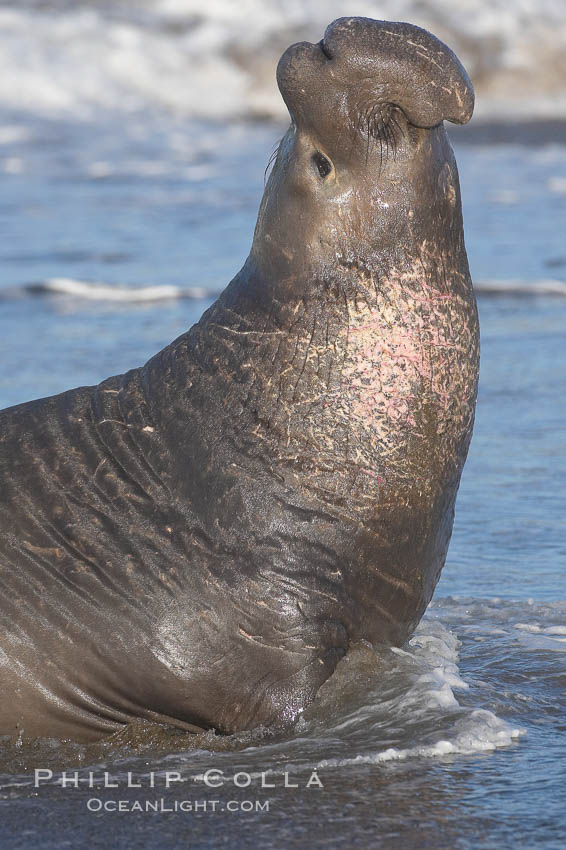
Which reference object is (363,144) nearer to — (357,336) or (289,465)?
(357,336)

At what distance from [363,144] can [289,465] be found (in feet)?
3.49

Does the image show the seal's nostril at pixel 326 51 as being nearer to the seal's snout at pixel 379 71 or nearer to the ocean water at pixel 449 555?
the seal's snout at pixel 379 71

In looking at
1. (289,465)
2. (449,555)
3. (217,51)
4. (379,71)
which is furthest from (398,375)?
(217,51)

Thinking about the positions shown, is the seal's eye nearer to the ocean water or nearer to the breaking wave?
the ocean water

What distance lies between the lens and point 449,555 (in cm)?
659

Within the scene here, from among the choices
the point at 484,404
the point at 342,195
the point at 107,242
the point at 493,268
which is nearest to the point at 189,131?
the point at 107,242

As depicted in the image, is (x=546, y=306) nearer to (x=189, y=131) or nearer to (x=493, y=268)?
(x=493, y=268)

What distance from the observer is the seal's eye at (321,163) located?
484 centimetres

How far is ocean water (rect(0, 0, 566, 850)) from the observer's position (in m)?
4.18

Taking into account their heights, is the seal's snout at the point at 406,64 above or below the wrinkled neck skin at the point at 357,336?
above

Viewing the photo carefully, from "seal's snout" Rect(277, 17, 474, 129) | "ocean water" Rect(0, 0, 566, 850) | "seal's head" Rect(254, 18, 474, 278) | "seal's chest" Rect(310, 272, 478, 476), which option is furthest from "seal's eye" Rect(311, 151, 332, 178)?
"ocean water" Rect(0, 0, 566, 850)

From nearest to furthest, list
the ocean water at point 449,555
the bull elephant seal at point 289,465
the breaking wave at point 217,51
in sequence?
1. the ocean water at point 449,555
2. the bull elephant seal at point 289,465
3. the breaking wave at point 217,51

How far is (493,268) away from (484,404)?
3957mm

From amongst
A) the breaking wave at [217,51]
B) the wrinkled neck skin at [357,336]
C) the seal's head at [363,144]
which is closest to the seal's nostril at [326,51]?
the seal's head at [363,144]
